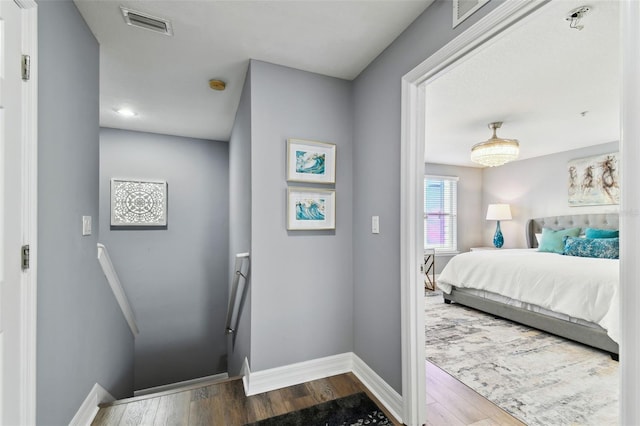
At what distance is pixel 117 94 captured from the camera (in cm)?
273

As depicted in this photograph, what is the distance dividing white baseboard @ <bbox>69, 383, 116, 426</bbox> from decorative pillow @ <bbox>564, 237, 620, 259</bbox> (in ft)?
16.8

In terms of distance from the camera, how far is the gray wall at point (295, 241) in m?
2.14

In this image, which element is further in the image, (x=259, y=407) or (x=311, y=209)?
(x=311, y=209)

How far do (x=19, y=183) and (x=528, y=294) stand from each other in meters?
4.23

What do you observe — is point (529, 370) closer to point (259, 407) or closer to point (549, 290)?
point (549, 290)

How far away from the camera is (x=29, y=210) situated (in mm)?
1202

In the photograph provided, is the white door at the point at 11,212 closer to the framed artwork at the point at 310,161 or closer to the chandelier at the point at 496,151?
the framed artwork at the point at 310,161

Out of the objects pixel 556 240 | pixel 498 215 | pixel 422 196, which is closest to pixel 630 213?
pixel 422 196

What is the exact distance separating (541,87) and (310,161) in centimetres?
227

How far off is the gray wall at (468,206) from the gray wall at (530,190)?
127mm

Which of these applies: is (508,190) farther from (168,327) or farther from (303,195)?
(168,327)

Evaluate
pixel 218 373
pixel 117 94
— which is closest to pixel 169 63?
pixel 117 94

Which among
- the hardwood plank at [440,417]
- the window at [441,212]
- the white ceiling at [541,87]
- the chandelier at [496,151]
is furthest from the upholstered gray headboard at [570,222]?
the hardwood plank at [440,417]

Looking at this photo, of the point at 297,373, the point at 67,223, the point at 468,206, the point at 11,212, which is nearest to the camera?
the point at 11,212
